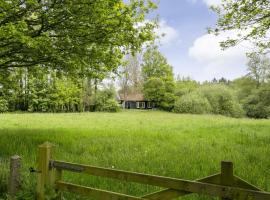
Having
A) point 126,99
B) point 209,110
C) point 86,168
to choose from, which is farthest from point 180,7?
point 126,99

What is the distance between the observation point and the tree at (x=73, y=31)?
10.3 metres

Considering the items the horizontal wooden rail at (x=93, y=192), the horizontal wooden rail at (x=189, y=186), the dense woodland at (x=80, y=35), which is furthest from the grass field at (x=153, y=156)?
the dense woodland at (x=80, y=35)

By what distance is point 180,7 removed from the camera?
15727mm

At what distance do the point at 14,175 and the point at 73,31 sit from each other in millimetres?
6574

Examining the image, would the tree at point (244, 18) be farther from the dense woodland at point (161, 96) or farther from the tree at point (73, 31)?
the dense woodland at point (161, 96)

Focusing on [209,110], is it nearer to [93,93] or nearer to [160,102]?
[160,102]

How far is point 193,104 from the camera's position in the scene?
62.4 metres

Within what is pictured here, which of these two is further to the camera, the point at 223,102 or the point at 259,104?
the point at 223,102

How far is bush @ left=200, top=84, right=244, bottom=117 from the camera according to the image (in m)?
64.9

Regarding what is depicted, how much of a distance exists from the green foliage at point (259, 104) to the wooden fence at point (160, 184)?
6179cm

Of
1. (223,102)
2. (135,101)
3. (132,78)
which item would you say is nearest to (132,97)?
(135,101)

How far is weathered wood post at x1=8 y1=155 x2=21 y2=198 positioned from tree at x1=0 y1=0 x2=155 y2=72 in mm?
4456

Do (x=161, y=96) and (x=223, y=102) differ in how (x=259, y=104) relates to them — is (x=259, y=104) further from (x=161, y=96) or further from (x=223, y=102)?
(x=161, y=96)

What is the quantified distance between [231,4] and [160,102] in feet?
199
